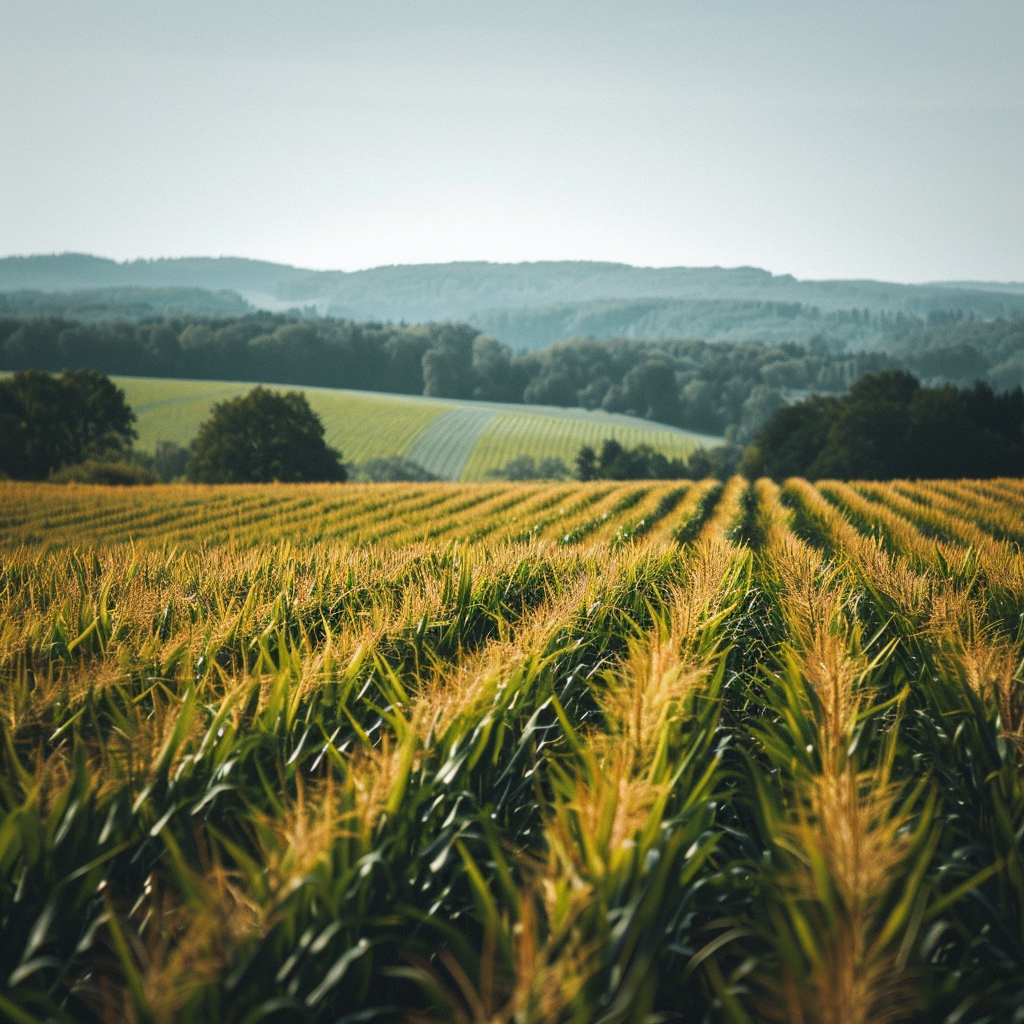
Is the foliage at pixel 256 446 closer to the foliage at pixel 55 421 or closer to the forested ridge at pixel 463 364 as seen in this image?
the foliage at pixel 55 421

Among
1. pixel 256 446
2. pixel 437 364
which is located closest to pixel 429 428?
pixel 256 446

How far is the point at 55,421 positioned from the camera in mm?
55625

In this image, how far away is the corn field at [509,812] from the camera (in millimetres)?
2070

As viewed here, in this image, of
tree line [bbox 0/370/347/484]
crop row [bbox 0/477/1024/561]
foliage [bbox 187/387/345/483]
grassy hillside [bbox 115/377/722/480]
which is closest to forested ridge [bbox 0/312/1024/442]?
grassy hillside [bbox 115/377/722/480]

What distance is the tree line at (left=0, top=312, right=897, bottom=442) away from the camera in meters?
114

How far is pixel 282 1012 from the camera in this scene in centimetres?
228

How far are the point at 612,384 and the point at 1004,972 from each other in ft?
436

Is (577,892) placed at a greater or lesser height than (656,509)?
greater

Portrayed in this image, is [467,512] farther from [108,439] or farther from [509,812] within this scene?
[108,439]

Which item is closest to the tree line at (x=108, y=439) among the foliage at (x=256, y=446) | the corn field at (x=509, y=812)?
the foliage at (x=256, y=446)

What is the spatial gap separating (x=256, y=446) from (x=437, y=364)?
85.0 metres

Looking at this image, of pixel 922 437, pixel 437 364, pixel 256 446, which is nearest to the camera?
pixel 922 437

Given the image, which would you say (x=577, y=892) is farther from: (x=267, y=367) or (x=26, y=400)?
(x=267, y=367)

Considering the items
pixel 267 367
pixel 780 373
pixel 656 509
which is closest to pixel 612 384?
pixel 780 373
